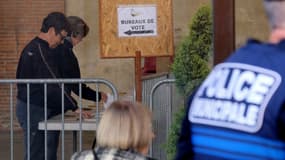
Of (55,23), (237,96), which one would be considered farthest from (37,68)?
(237,96)

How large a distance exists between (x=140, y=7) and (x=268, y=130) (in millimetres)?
4408

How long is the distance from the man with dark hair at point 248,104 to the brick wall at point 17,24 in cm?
919

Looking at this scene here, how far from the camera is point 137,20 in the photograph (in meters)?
6.75

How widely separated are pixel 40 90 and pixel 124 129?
11.4 ft

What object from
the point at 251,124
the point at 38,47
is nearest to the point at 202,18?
the point at 38,47

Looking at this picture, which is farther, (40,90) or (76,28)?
(76,28)

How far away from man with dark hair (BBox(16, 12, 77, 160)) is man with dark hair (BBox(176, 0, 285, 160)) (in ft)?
14.0

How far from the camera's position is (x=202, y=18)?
5820 millimetres

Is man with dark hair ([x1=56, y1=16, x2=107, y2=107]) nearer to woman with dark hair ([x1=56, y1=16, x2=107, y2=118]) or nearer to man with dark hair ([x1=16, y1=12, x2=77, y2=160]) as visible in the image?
woman with dark hair ([x1=56, y1=16, x2=107, y2=118])

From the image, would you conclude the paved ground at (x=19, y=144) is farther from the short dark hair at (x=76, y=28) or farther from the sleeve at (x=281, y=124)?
the sleeve at (x=281, y=124)

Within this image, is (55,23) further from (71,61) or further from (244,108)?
(244,108)

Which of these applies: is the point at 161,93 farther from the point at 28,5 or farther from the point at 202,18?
the point at 28,5

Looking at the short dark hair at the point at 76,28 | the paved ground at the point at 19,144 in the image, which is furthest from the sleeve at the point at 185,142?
the paved ground at the point at 19,144

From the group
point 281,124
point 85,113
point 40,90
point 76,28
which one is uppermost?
point 76,28
